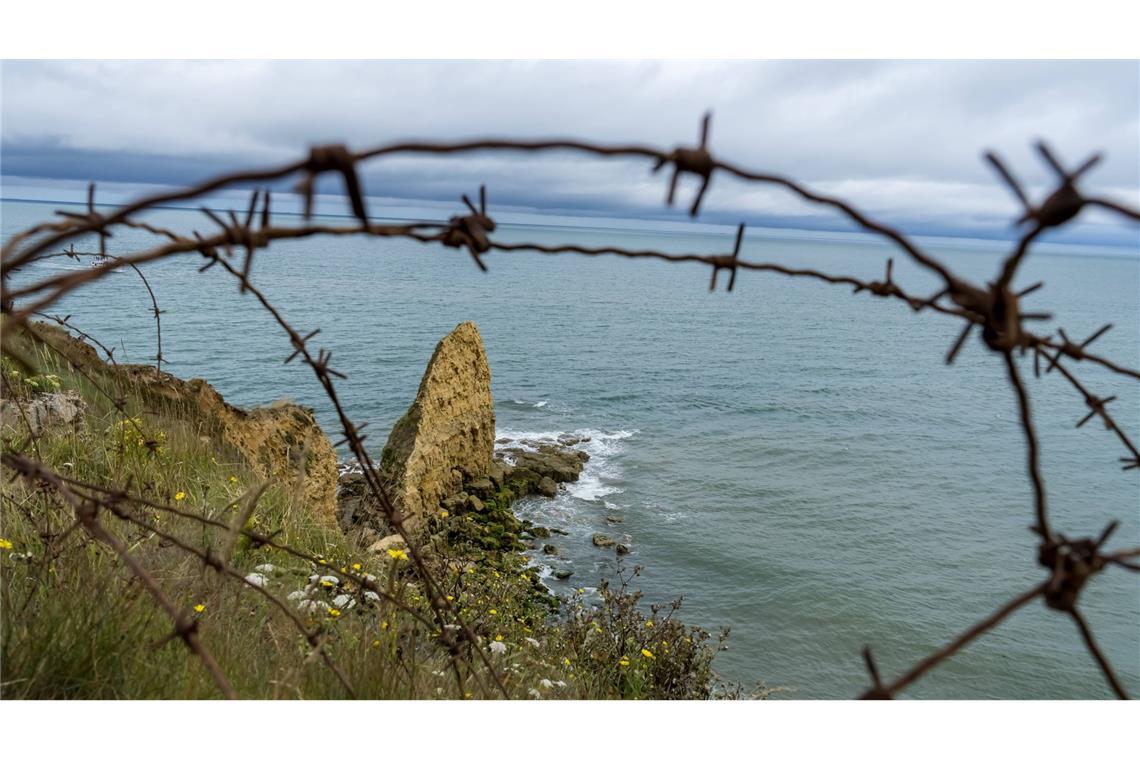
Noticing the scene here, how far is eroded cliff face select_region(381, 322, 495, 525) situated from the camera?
478 inches

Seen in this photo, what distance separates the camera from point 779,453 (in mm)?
20781

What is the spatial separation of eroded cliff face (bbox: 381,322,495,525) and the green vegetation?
5.48 meters

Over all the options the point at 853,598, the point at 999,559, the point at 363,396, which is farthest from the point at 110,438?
the point at 363,396

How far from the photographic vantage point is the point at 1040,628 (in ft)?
40.0

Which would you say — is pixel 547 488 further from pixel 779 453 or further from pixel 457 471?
pixel 779 453

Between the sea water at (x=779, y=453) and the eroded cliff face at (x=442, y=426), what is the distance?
223cm

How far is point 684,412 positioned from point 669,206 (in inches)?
932

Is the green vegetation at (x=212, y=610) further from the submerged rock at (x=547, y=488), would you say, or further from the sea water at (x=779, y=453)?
the submerged rock at (x=547, y=488)

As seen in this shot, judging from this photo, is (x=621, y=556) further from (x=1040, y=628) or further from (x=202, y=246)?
(x=202, y=246)

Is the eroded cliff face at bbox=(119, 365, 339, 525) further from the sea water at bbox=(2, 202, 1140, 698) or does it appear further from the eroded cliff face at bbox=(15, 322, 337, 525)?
the sea water at bbox=(2, 202, 1140, 698)

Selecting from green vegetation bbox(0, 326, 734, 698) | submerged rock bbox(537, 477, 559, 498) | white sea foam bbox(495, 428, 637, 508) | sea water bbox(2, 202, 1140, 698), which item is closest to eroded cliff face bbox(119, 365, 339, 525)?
green vegetation bbox(0, 326, 734, 698)

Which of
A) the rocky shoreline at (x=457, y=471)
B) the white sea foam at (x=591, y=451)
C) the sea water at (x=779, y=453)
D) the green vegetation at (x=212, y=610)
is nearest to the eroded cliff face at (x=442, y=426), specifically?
the rocky shoreline at (x=457, y=471)

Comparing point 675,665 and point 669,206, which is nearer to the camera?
point 669,206

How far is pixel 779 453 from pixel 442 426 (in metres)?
Result: 11.2
